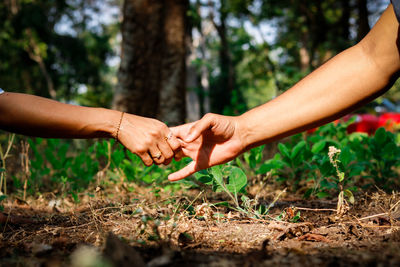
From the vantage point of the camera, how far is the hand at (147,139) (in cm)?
192

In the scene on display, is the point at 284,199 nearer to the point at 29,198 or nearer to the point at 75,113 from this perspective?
the point at 75,113

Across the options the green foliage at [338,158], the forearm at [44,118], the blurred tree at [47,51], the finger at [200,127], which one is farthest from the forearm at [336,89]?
the blurred tree at [47,51]

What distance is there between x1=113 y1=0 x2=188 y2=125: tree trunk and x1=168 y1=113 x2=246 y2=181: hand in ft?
7.04

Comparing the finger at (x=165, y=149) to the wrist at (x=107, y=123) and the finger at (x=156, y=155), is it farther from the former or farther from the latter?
the wrist at (x=107, y=123)

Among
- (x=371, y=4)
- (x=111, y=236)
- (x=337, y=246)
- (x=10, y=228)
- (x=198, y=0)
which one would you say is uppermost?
(x=198, y=0)

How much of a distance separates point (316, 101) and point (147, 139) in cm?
110

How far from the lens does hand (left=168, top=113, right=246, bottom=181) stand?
1.79 m

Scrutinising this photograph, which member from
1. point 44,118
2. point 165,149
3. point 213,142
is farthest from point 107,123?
point 213,142

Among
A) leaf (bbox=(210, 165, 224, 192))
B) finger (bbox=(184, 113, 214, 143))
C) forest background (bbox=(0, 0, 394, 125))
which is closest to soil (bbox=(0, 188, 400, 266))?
leaf (bbox=(210, 165, 224, 192))

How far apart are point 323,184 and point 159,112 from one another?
272 centimetres

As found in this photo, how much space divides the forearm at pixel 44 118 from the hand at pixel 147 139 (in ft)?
0.70

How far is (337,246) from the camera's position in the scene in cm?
125

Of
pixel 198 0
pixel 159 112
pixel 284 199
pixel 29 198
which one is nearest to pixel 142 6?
pixel 159 112

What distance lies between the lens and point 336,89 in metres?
1.63
